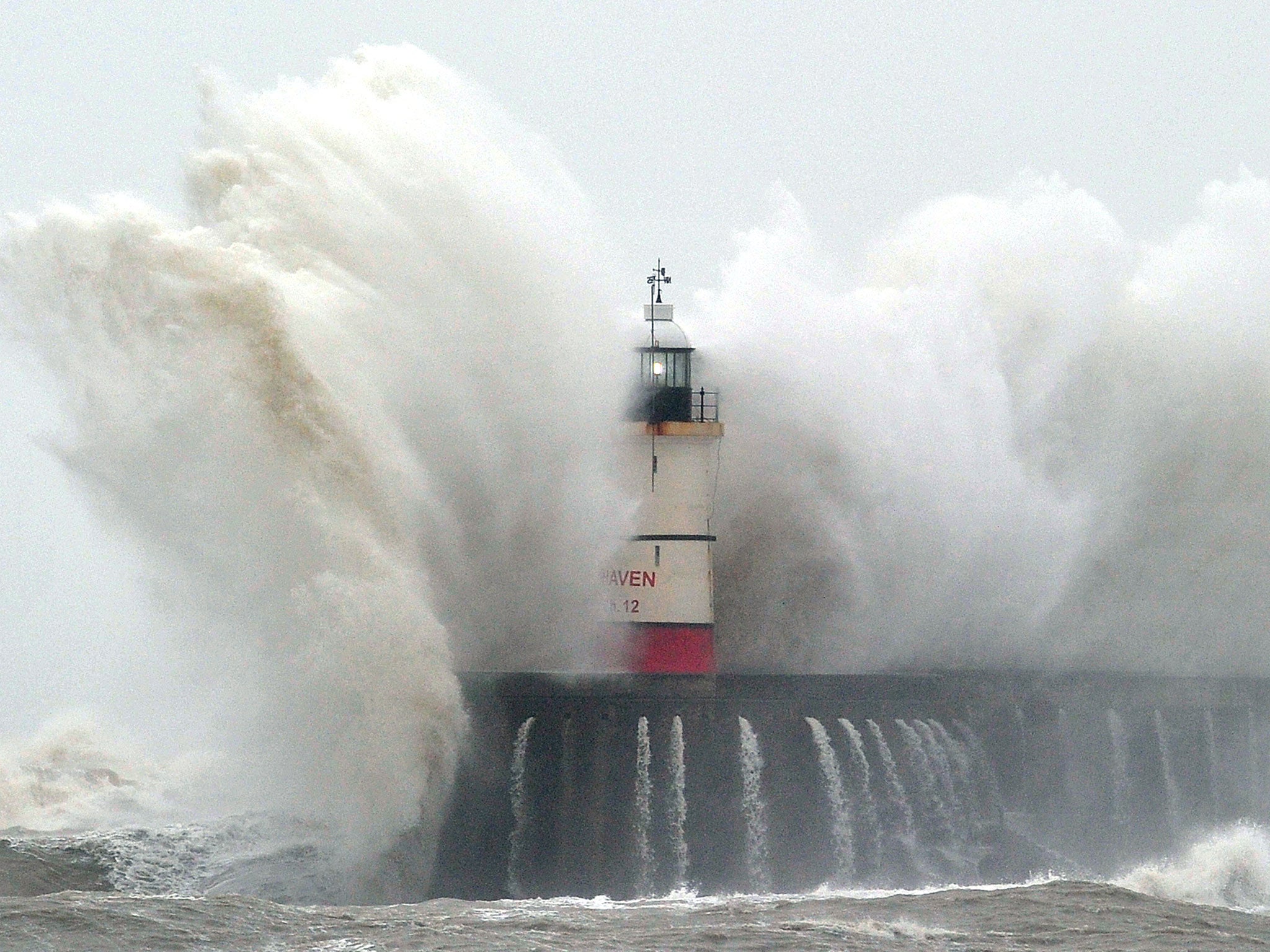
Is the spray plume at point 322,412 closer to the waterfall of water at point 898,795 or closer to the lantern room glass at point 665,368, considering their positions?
the lantern room glass at point 665,368

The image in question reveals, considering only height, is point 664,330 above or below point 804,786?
above

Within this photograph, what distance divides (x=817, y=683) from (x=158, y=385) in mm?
10446

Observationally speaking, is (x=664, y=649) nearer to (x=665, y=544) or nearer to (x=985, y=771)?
(x=665, y=544)

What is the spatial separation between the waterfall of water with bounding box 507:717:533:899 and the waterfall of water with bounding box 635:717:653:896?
54.4 inches

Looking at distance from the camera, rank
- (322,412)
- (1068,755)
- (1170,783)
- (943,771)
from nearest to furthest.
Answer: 1. (322,412)
2. (943,771)
3. (1068,755)
4. (1170,783)

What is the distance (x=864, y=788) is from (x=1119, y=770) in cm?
543

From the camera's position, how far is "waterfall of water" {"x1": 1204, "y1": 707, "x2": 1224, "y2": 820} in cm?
3120

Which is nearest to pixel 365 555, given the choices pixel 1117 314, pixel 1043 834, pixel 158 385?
pixel 158 385

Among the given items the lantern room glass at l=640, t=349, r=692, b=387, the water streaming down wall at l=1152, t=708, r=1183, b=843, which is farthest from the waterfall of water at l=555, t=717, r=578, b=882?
the water streaming down wall at l=1152, t=708, r=1183, b=843

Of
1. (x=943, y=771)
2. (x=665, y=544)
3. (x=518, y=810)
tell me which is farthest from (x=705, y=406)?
(x=518, y=810)

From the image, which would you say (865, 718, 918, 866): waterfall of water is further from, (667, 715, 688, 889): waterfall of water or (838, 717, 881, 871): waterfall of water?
(667, 715, 688, 889): waterfall of water

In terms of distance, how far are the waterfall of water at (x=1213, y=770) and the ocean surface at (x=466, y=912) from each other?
17.6 ft

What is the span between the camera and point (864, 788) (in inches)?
1076

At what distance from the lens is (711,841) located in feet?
85.3
